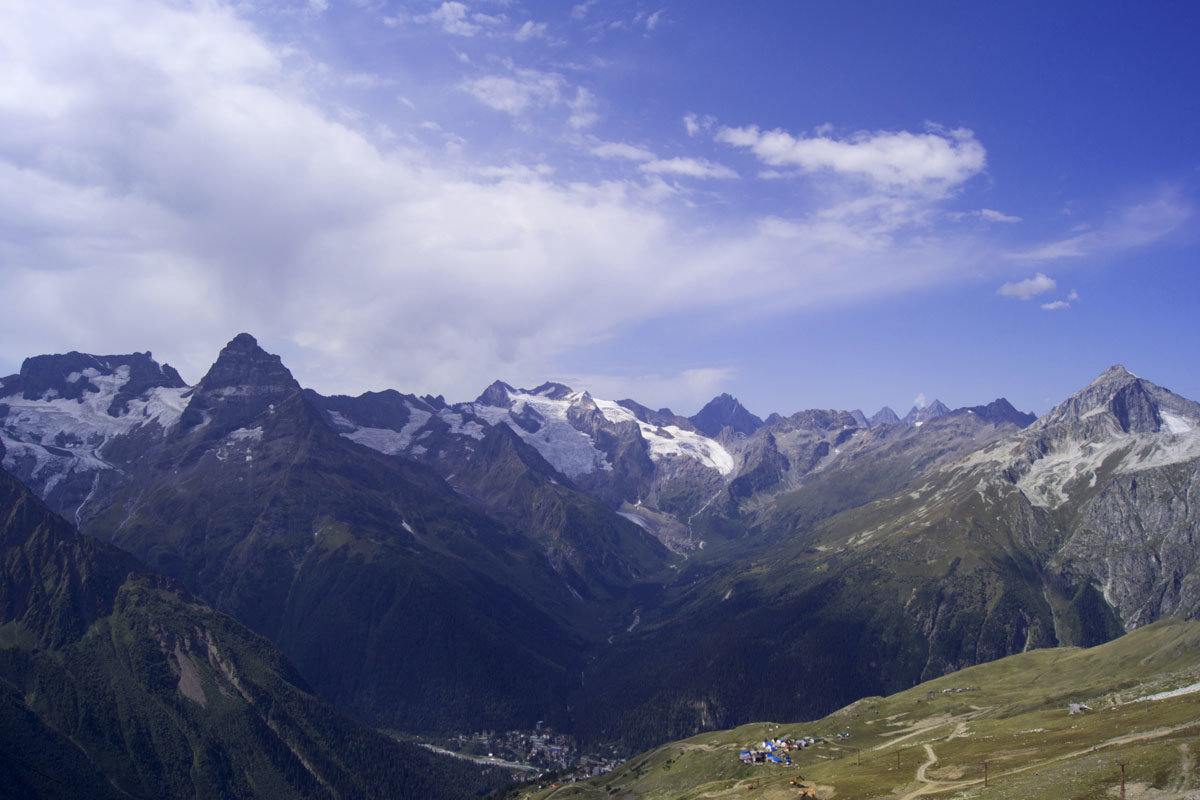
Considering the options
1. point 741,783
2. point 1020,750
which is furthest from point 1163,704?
point 741,783

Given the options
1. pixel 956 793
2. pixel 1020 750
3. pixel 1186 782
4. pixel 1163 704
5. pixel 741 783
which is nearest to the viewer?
pixel 1186 782

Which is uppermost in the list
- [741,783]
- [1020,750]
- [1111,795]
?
Answer: [1111,795]

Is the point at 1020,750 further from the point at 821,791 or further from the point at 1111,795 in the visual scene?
the point at 1111,795

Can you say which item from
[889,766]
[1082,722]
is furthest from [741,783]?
[1082,722]

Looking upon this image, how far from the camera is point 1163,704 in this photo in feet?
552

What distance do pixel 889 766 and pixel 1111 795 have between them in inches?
2943

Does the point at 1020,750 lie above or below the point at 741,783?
above

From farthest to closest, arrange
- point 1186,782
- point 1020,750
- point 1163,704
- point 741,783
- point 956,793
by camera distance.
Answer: point 741,783
point 1163,704
point 1020,750
point 956,793
point 1186,782

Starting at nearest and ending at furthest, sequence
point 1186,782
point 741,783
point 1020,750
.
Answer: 1. point 1186,782
2. point 1020,750
3. point 741,783

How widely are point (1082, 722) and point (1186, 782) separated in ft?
264

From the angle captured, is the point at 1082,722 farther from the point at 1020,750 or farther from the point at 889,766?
the point at 889,766

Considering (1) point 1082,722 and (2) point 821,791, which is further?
(1) point 1082,722

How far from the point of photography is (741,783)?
195750 mm

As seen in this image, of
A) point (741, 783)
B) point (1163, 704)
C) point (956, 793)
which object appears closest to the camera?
point (956, 793)
